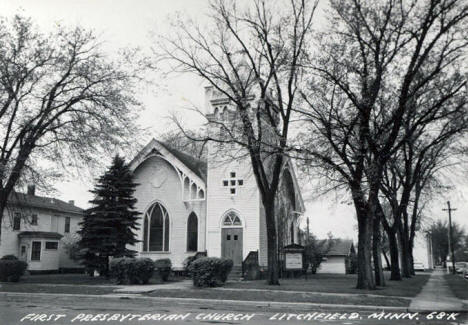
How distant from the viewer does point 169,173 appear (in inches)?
1323

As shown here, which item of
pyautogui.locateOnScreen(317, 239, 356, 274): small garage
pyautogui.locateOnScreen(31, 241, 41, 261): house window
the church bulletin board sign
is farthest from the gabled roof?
pyautogui.locateOnScreen(317, 239, 356, 274): small garage

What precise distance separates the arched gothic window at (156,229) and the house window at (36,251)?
1399cm

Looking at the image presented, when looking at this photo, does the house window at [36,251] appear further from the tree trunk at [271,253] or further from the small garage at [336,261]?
the small garage at [336,261]

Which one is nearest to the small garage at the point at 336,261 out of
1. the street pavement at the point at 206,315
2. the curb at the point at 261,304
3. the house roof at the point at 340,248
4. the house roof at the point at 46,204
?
the house roof at the point at 340,248

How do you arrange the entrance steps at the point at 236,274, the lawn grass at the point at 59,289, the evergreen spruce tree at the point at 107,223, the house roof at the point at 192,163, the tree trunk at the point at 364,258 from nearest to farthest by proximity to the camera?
1. the lawn grass at the point at 59,289
2. the tree trunk at the point at 364,258
3. the evergreen spruce tree at the point at 107,223
4. the entrance steps at the point at 236,274
5. the house roof at the point at 192,163

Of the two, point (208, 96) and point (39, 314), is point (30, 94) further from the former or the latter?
point (39, 314)

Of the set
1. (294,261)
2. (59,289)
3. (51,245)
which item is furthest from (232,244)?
(51,245)

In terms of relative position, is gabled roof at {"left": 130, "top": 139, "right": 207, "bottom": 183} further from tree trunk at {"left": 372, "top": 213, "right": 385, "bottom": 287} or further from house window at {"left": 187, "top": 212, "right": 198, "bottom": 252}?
tree trunk at {"left": 372, "top": 213, "right": 385, "bottom": 287}

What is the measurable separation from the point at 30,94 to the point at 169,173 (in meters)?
11.5

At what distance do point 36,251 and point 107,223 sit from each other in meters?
17.7

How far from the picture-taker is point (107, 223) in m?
27.8

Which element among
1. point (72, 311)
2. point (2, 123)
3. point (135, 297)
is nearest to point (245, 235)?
point (135, 297)

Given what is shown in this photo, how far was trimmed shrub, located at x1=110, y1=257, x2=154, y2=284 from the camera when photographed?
2328cm

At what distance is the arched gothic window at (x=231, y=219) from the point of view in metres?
31.1
